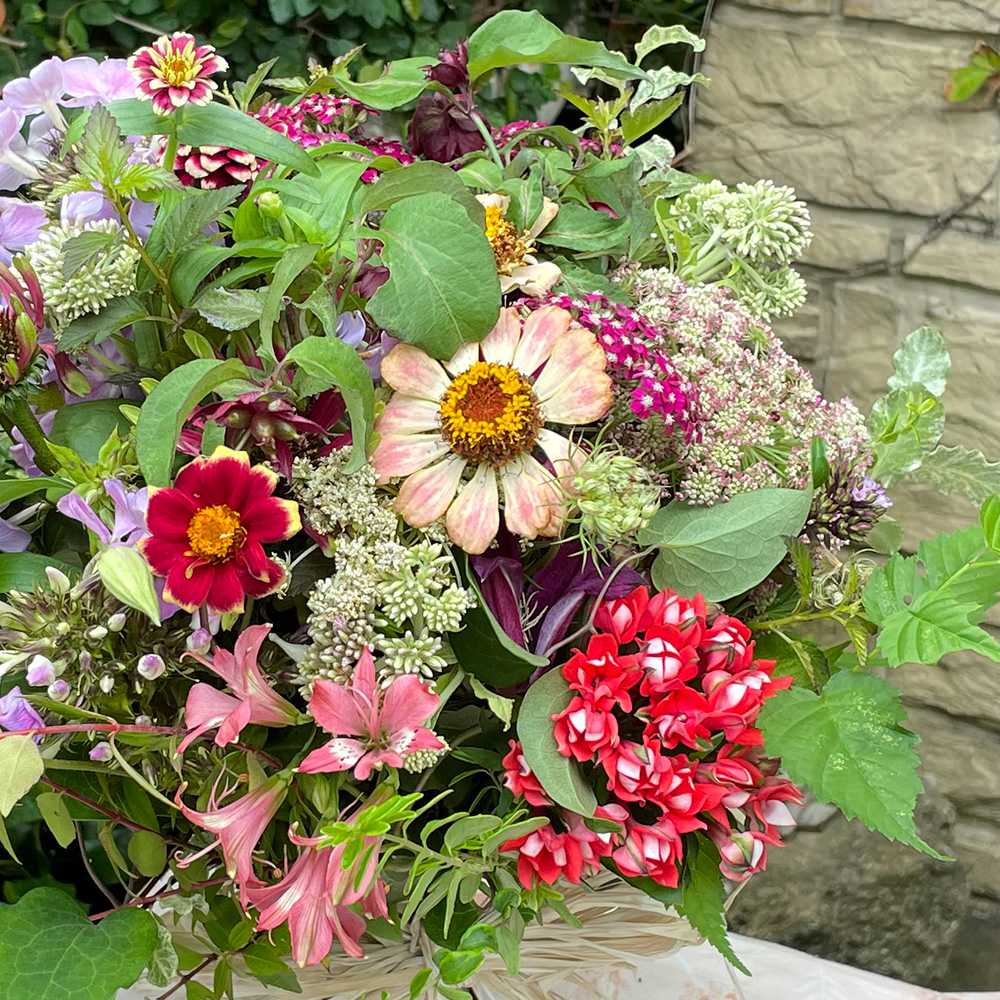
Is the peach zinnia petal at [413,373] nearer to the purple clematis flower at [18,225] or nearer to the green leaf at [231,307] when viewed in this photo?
the green leaf at [231,307]

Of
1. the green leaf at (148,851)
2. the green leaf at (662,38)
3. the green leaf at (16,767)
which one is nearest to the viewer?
the green leaf at (16,767)

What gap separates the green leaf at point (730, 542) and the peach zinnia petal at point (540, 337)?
9 cm

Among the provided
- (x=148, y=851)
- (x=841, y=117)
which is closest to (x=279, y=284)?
(x=148, y=851)

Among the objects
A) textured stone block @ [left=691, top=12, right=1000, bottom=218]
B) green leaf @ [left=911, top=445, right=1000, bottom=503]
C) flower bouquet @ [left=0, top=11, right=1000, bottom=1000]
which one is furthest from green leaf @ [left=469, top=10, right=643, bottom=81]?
textured stone block @ [left=691, top=12, right=1000, bottom=218]

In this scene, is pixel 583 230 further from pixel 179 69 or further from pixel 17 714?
pixel 17 714

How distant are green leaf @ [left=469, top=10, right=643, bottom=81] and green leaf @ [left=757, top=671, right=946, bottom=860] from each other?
0.32 metres

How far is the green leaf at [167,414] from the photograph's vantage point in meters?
0.44

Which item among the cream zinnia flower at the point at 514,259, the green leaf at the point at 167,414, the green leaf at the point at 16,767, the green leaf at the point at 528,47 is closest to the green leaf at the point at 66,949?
the green leaf at the point at 16,767

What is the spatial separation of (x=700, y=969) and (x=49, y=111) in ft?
2.37

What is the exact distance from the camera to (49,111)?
1.87 ft

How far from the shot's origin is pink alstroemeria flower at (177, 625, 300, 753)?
45 cm

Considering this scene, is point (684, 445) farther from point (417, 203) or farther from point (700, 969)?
point (700, 969)

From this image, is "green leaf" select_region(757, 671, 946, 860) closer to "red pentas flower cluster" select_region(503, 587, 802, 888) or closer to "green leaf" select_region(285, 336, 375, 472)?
"red pentas flower cluster" select_region(503, 587, 802, 888)

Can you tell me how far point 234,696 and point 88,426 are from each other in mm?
139
